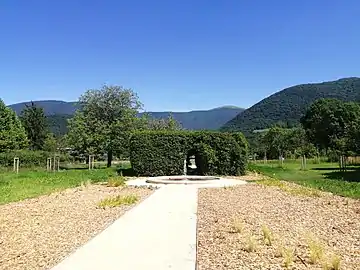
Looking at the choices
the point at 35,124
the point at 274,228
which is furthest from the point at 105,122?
the point at 274,228

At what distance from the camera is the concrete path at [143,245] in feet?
17.7

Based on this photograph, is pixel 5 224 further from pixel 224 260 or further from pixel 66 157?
pixel 66 157

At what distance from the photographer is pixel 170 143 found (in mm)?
25141

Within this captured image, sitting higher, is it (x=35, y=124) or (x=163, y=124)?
(x=35, y=124)

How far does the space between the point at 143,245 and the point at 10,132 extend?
45.5 m

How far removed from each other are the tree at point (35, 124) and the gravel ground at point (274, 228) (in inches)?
2009

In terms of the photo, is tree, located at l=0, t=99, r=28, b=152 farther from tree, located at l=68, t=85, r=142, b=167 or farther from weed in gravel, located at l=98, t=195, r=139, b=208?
weed in gravel, located at l=98, t=195, r=139, b=208

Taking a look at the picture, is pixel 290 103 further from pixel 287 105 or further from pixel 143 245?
pixel 143 245

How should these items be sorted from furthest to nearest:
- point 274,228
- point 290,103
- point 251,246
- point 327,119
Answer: point 290,103
point 327,119
point 274,228
point 251,246

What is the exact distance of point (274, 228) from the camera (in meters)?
8.23

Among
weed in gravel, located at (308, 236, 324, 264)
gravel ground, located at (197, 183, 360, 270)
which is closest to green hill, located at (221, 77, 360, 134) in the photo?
gravel ground, located at (197, 183, 360, 270)

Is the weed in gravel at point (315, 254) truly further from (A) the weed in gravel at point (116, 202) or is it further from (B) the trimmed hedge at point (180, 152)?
(B) the trimmed hedge at point (180, 152)

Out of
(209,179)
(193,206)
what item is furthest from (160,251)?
(209,179)

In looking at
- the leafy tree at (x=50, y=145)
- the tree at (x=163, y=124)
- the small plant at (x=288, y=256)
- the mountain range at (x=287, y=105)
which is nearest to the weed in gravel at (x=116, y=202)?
the small plant at (x=288, y=256)
